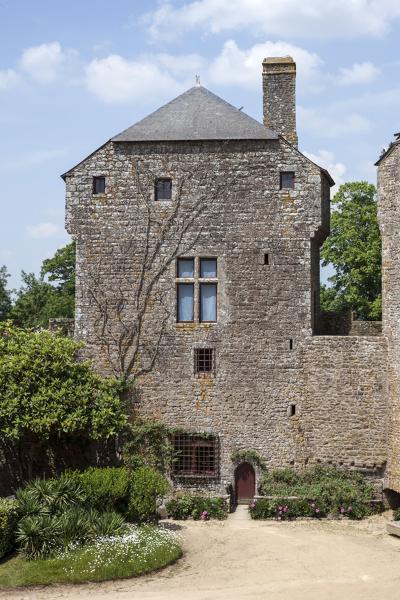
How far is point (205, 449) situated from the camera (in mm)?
24094

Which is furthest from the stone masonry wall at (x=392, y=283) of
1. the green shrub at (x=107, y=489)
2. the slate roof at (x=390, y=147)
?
the green shrub at (x=107, y=489)

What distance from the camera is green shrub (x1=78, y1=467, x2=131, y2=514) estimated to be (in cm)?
2086

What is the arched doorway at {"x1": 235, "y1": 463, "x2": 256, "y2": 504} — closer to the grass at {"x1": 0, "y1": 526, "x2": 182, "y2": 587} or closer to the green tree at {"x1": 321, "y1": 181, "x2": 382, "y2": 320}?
→ the grass at {"x1": 0, "y1": 526, "x2": 182, "y2": 587}

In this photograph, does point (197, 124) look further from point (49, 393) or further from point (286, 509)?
point (286, 509)

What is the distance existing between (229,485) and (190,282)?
602 centimetres

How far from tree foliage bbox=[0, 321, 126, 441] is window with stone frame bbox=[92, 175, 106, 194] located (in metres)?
4.66

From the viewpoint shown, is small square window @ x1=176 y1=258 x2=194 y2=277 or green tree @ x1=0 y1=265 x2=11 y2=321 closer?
small square window @ x1=176 y1=258 x2=194 y2=277

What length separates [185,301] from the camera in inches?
970

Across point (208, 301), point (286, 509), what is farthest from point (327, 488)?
point (208, 301)

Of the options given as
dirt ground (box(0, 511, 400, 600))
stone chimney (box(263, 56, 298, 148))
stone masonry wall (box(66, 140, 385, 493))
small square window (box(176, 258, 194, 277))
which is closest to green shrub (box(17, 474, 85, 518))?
dirt ground (box(0, 511, 400, 600))

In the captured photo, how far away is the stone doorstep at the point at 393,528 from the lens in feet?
66.8

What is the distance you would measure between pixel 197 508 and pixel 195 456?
1.74m

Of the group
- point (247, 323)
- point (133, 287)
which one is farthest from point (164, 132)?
point (247, 323)

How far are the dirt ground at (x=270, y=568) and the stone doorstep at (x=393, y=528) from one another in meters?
0.18
